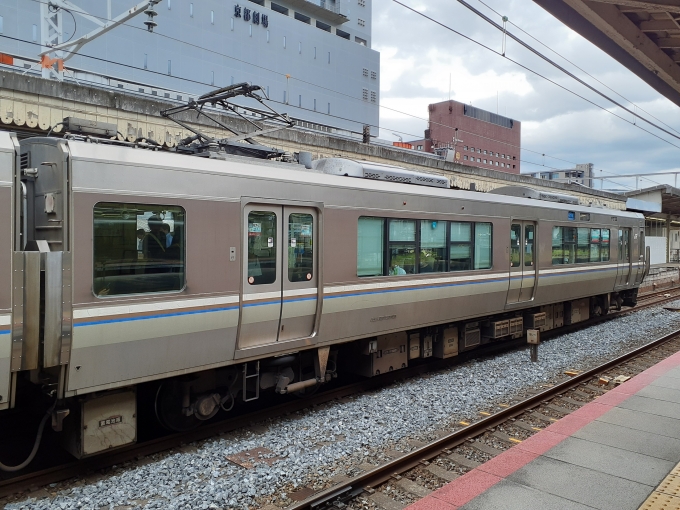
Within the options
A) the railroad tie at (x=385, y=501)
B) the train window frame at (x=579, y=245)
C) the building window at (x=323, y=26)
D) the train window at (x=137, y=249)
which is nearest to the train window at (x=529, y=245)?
the train window frame at (x=579, y=245)

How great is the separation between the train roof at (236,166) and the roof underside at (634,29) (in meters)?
3.18

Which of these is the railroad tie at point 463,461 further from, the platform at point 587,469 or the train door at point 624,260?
the train door at point 624,260

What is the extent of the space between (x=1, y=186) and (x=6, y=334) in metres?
1.23


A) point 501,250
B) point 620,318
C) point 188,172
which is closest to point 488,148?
point 620,318

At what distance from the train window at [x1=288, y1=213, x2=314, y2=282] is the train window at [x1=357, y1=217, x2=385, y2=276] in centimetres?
89

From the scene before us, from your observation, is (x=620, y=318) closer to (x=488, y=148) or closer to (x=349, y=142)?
(x=349, y=142)

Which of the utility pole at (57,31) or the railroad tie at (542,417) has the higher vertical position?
the utility pole at (57,31)

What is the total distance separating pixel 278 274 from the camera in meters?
6.67

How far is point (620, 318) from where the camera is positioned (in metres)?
16.4

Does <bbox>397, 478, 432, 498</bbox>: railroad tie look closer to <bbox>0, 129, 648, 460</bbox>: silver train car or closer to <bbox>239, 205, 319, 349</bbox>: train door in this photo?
<bbox>0, 129, 648, 460</bbox>: silver train car

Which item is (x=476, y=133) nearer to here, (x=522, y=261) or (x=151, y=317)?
(x=522, y=261)

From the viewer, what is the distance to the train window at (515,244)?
35.8 ft

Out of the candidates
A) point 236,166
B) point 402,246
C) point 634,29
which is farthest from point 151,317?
point 634,29

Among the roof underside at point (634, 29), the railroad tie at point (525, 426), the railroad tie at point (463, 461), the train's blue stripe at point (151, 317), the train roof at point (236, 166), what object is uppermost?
the roof underside at point (634, 29)
